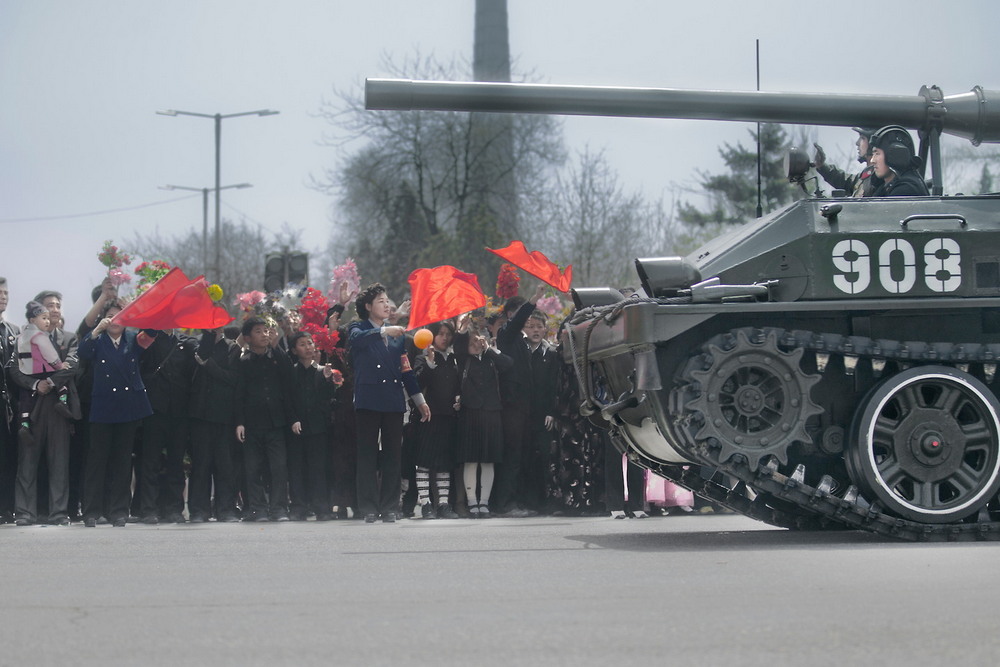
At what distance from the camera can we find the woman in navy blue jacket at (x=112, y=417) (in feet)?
41.4

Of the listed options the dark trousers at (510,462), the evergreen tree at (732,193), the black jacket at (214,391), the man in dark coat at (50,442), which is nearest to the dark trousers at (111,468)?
the man in dark coat at (50,442)

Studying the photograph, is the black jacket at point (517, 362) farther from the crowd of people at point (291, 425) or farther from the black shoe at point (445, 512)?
the black shoe at point (445, 512)

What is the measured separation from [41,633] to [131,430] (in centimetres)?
736

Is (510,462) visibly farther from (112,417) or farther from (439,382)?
(112,417)

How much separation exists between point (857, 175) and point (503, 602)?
19.4 ft

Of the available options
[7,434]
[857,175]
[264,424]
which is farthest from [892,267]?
[7,434]

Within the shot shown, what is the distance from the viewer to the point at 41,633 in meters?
5.57

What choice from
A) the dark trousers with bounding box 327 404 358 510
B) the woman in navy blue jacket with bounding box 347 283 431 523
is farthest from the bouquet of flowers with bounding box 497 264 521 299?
the dark trousers with bounding box 327 404 358 510

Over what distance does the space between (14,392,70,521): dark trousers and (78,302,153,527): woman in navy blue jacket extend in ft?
0.75

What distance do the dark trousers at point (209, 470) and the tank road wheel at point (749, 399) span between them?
5630 millimetres

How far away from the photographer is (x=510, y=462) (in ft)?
44.2

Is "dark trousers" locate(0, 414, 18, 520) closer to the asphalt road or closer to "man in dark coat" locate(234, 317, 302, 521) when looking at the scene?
"man in dark coat" locate(234, 317, 302, 521)

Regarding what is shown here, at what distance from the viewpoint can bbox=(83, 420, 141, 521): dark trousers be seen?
1259 cm

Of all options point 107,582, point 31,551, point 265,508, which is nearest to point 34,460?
point 265,508
